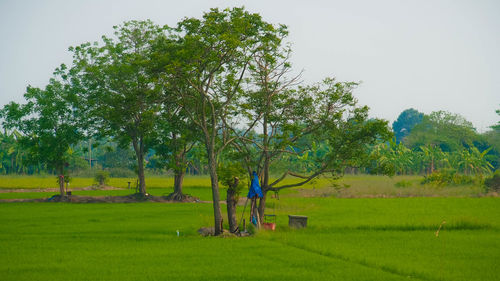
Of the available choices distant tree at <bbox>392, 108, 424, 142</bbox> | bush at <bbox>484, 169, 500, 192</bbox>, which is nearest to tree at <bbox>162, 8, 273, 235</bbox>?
bush at <bbox>484, 169, 500, 192</bbox>

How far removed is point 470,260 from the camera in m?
18.4

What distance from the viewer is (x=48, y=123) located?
171 ft

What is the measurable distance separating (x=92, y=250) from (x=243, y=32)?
11776mm

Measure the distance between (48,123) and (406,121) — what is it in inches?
4938

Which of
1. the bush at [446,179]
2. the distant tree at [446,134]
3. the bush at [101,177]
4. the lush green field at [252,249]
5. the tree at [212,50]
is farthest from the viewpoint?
the distant tree at [446,134]

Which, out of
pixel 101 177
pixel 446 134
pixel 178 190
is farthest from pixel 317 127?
pixel 446 134

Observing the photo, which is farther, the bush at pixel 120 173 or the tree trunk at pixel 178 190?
the bush at pixel 120 173

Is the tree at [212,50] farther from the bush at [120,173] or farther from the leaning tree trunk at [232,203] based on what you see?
the bush at [120,173]

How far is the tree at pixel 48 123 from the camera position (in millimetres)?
52031

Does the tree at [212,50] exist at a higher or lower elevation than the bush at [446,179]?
higher

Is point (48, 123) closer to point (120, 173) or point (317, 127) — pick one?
point (317, 127)

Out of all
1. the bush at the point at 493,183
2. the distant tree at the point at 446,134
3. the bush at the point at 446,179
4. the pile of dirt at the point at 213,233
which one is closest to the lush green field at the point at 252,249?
the pile of dirt at the point at 213,233

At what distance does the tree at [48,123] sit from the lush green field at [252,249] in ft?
59.7

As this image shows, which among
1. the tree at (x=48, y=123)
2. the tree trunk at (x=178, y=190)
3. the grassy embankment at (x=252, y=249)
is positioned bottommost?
the grassy embankment at (x=252, y=249)
